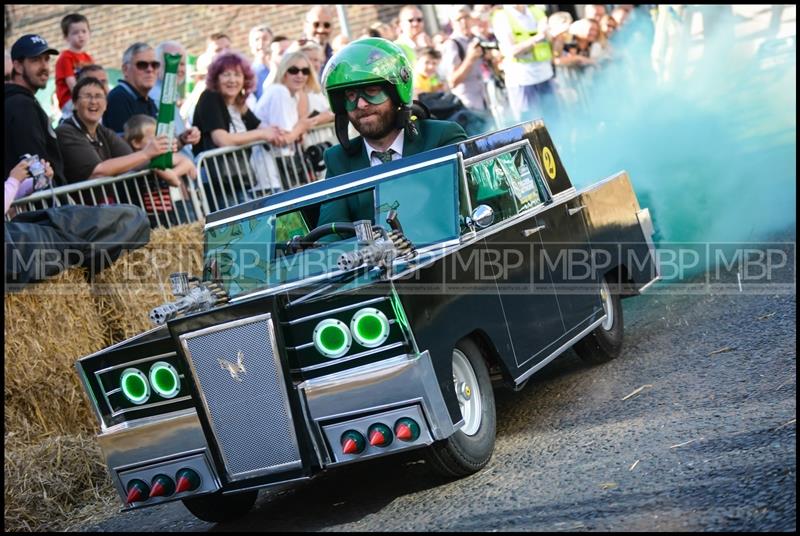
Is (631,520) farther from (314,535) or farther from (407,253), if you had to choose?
(407,253)

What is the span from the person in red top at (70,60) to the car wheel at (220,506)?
5.96m

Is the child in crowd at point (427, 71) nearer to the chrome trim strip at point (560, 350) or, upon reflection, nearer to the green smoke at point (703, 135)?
the green smoke at point (703, 135)

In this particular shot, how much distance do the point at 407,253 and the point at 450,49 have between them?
8.46 metres

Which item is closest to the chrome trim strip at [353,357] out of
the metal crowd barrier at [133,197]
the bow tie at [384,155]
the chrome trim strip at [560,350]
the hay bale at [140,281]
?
the chrome trim strip at [560,350]

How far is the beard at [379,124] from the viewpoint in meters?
7.14

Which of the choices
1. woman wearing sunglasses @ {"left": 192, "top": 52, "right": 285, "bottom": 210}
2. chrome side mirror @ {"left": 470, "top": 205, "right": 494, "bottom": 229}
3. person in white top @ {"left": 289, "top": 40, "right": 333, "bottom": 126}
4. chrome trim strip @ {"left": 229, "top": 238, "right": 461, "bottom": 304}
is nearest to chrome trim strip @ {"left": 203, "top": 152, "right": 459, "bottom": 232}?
chrome side mirror @ {"left": 470, "top": 205, "right": 494, "bottom": 229}

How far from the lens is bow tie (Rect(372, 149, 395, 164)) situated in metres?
7.19

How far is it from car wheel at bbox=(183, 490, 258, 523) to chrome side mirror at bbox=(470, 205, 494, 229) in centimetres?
178

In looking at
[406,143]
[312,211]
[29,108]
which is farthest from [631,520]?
[29,108]

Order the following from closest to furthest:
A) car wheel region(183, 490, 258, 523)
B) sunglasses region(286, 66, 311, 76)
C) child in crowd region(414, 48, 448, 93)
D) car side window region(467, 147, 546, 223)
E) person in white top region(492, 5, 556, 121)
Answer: car wheel region(183, 490, 258, 523) < car side window region(467, 147, 546, 223) < sunglasses region(286, 66, 311, 76) < child in crowd region(414, 48, 448, 93) < person in white top region(492, 5, 556, 121)

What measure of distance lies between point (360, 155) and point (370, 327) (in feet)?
7.51

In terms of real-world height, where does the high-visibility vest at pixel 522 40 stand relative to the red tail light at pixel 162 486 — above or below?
above

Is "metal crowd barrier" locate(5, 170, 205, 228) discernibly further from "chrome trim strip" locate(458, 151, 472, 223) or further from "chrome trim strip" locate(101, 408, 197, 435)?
"chrome trim strip" locate(458, 151, 472, 223)

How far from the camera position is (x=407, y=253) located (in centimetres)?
589
